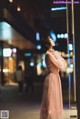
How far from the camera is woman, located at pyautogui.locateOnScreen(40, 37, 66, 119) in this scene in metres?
10.3

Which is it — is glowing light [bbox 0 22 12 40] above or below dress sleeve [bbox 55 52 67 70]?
above

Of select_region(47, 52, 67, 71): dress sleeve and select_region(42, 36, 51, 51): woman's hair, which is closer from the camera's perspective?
select_region(47, 52, 67, 71): dress sleeve

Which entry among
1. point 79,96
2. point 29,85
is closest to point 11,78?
point 29,85

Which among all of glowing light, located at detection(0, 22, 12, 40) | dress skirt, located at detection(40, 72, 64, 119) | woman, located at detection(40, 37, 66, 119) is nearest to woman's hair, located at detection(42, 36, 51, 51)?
woman, located at detection(40, 37, 66, 119)

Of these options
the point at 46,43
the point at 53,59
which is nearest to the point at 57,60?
the point at 53,59

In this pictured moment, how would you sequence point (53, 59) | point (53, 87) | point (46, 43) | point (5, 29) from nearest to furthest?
point (53, 59) < point (53, 87) < point (46, 43) < point (5, 29)

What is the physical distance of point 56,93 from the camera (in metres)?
10.4

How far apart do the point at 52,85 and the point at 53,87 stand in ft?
0.18

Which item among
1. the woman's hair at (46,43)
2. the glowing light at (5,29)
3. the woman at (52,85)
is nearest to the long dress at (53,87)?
the woman at (52,85)

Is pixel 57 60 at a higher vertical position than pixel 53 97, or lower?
higher

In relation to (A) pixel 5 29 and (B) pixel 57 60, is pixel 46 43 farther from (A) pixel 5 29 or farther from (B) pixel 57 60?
(A) pixel 5 29

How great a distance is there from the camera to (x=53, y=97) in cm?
1035

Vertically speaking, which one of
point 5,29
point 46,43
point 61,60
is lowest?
point 61,60

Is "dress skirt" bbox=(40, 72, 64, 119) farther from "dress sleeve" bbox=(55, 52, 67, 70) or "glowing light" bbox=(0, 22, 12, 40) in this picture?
"glowing light" bbox=(0, 22, 12, 40)
